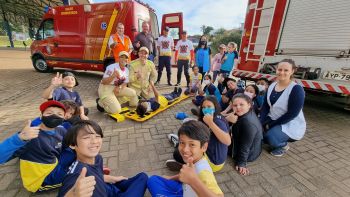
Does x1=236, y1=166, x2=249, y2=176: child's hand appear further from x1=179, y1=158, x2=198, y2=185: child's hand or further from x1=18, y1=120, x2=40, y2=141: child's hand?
x1=18, y1=120, x2=40, y2=141: child's hand

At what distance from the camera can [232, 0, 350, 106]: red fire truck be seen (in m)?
3.75

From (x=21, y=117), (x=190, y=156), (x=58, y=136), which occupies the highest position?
(x=190, y=156)

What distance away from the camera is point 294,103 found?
2.61m

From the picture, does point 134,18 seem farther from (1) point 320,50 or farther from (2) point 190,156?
(2) point 190,156

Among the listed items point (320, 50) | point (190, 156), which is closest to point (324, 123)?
point (320, 50)

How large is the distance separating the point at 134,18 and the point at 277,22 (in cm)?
440

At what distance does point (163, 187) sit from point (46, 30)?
28.9 ft

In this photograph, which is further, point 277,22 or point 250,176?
point 277,22

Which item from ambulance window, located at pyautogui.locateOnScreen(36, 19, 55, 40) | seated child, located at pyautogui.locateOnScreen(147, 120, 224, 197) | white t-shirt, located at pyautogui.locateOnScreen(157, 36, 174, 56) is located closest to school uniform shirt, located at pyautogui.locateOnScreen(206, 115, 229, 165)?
seated child, located at pyautogui.locateOnScreen(147, 120, 224, 197)

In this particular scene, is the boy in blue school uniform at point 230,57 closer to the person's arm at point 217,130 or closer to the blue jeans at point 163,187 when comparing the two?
the person's arm at point 217,130

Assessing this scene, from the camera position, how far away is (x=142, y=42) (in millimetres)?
5898

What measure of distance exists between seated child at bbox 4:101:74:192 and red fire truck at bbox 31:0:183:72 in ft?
16.3

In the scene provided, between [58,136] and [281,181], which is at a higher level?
[58,136]

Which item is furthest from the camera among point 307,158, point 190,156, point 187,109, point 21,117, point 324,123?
point 187,109
